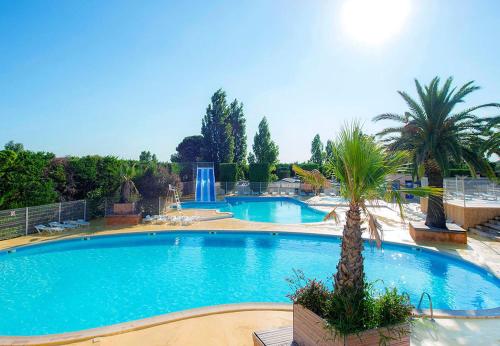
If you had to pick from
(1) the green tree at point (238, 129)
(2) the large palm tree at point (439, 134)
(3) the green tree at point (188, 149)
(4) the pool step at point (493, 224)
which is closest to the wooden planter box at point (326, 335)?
(2) the large palm tree at point (439, 134)

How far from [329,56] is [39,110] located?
1673 centimetres

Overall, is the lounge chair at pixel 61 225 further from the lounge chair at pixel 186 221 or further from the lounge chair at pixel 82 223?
the lounge chair at pixel 186 221

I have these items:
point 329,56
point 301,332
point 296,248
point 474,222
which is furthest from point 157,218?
point 474,222

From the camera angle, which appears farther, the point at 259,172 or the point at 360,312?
the point at 259,172

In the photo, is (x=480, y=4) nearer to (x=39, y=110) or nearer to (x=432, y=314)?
(x=432, y=314)

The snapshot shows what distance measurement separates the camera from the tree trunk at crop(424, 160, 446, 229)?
39.7 feet

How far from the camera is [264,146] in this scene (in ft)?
124

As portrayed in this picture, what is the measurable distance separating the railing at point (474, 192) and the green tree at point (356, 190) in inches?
510

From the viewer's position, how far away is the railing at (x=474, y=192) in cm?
1473

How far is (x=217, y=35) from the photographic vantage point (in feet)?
41.3

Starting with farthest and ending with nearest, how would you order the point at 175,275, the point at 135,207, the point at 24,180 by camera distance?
the point at 135,207
the point at 24,180
the point at 175,275

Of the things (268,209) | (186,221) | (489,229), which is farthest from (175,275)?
(268,209)

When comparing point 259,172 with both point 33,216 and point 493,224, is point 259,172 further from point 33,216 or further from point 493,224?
point 493,224

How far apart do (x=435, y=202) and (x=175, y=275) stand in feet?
33.4
